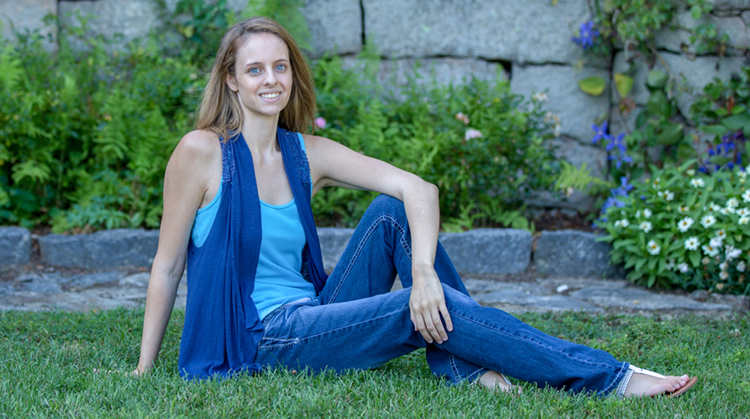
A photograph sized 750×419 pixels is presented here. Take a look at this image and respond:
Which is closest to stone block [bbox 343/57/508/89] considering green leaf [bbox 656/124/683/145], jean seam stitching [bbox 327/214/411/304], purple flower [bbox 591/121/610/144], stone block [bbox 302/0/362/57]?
stone block [bbox 302/0/362/57]

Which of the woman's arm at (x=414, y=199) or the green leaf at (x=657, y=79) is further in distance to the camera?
the green leaf at (x=657, y=79)

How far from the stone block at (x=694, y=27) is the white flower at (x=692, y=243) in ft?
5.49

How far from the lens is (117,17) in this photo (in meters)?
5.21

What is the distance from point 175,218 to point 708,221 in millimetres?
2790

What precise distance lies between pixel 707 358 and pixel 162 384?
6.32ft

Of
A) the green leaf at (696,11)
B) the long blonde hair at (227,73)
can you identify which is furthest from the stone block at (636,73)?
the long blonde hair at (227,73)

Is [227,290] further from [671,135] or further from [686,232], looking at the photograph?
[671,135]

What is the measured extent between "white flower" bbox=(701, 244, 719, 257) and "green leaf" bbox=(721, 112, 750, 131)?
1.12 metres

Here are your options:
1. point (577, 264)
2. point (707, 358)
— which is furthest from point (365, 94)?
point (707, 358)

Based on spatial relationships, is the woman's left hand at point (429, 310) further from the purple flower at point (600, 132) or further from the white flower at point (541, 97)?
the purple flower at point (600, 132)

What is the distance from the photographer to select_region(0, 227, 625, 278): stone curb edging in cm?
407

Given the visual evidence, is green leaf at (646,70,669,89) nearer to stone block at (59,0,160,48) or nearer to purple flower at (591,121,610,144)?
purple flower at (591,121,610,144)

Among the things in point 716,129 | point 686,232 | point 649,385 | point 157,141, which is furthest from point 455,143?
point 649,385

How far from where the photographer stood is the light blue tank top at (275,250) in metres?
2.17
